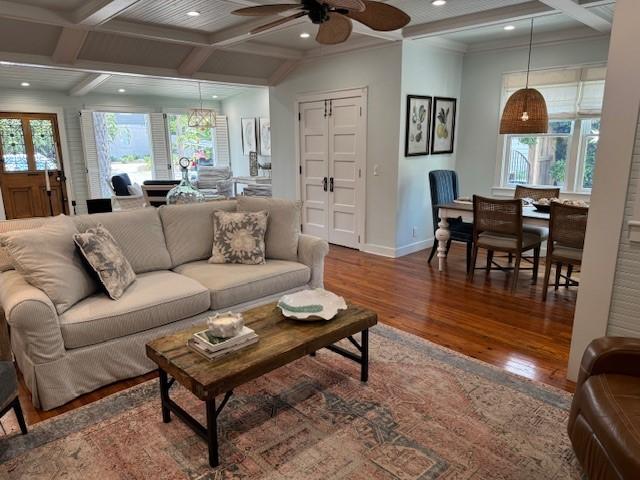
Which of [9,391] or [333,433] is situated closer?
[9,391]

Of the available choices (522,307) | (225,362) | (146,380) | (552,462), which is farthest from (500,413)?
(146,380)

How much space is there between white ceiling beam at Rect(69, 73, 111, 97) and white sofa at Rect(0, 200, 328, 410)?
12.8 feet

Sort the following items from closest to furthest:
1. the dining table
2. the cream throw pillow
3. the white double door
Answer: the cream throw pillow, the dining table, the white double door

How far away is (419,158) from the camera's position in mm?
5402

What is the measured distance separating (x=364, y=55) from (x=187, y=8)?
2.20 meters

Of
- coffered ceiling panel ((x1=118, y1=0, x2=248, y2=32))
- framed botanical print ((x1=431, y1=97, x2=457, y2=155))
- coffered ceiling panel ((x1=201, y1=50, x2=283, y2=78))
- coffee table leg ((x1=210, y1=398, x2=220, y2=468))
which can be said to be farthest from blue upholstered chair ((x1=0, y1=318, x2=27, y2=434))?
framed botanical print ((x1=431, y1=97, x2=457, y2=155))

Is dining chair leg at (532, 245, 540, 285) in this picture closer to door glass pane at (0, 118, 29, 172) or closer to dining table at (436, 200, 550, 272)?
dining table at (436, 200, 550, 272)

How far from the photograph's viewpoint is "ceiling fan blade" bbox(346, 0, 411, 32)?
2252 mm

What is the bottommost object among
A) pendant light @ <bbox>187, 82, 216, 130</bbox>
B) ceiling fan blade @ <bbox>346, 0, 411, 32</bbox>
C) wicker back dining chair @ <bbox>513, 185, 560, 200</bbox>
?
wicker back dining chair @ <bbox>513, 185, 560, 200</bbox>

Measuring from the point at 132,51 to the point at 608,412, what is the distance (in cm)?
541

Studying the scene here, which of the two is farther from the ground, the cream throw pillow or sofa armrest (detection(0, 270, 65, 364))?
the cream throw pillow

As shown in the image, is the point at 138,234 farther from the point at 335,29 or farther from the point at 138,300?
the point at 335,29

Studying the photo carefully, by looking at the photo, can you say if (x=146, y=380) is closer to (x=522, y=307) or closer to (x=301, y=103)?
(x=522, y=307)

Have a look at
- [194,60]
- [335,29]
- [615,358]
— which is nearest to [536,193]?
[335,29]
